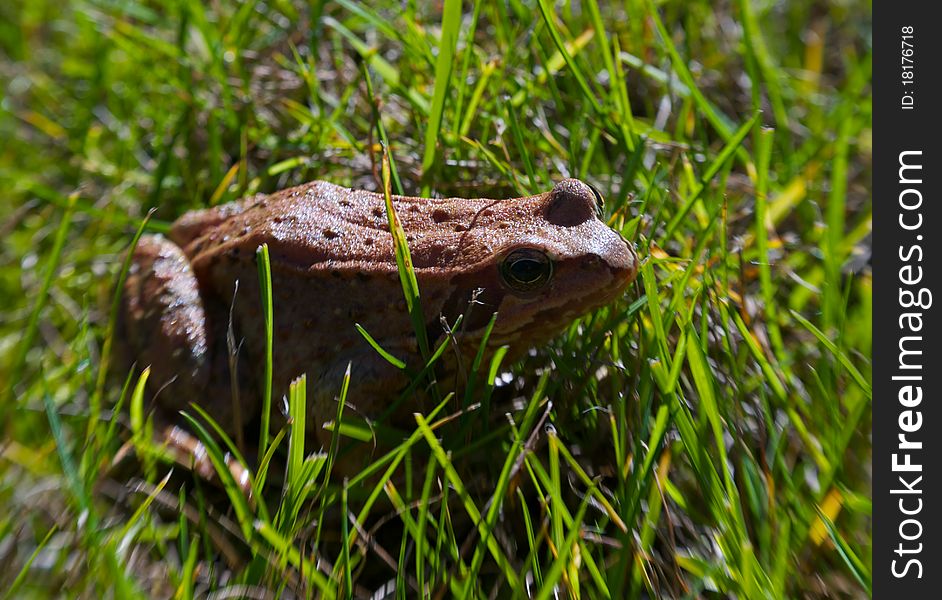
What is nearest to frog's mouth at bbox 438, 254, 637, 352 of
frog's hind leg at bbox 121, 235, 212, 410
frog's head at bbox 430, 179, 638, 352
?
frog's head at bbox 430, 179, 638, 352

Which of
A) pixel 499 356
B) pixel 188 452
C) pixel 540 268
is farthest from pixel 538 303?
pixel 188 452

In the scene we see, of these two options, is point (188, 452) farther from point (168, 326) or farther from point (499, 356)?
point (499, 356)

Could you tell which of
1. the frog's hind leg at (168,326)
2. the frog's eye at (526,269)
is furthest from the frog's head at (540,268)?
the frog's hind leg at (168,326)

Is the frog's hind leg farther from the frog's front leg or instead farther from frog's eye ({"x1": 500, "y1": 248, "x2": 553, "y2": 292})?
frog's eye ({"x1": 500, "y1": 248, "x2": 553, "y2": 292})

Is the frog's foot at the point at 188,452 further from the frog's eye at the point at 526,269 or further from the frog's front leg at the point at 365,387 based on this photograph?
the frog's eye at the point at 526,269

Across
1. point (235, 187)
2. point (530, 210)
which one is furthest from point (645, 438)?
point (235, 187)
